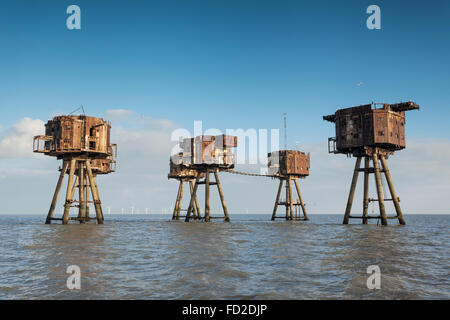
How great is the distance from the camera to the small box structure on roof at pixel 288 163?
67.4m

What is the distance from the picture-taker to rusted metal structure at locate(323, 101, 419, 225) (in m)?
44.3

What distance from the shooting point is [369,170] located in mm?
45750

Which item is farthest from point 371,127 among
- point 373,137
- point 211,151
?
point 211,151

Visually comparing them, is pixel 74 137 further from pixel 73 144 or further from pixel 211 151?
pixel 211 151

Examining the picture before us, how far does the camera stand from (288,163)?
67312 mm

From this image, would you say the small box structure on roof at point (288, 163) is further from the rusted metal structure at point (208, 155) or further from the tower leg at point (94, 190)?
the tower leg at point (94, 190)

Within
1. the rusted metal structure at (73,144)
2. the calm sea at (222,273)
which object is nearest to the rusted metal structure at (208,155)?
the rusted metal structure at (73,144)

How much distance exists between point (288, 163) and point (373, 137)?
24094 mm

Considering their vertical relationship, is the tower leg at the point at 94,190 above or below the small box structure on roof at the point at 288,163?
below

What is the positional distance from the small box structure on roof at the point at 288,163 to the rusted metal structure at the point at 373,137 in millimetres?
19307

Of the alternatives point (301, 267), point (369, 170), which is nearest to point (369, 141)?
point (369, 170)

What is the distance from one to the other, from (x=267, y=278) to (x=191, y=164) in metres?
43.6
